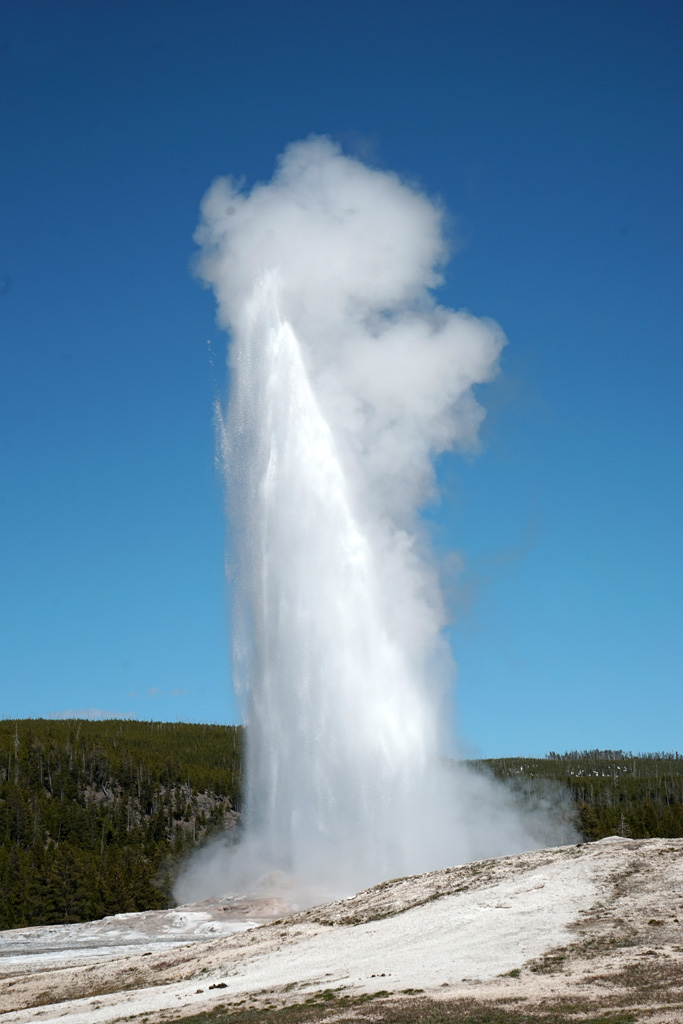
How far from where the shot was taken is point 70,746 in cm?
13238

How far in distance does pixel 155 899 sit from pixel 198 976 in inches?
1961

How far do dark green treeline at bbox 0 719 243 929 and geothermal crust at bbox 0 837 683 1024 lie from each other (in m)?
34.5

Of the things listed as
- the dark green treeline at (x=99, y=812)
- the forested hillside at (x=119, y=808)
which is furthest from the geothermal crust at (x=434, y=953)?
the dark green treeline at (x=99, y=812)

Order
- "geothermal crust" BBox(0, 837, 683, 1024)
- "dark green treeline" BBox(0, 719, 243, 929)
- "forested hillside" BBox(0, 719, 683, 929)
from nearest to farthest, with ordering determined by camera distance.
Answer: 1. "geothermal crust" BBox(0, 837, 683, 1024)
2. "dark green treeline" BBox(0, 719, 243, 929)
3. "forested hillside" BBox(0, 719, 683, 929)

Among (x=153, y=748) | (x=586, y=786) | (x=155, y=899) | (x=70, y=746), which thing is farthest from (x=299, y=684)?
(x=586, y=786)

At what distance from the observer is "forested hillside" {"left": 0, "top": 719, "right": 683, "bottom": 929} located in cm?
7500

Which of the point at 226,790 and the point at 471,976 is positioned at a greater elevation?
the point at 226,790

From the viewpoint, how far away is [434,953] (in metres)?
27.8

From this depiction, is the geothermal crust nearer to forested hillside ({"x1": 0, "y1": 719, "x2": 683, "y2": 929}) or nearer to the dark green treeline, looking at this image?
forested hillside ({"x1": 0, "y1": 719, "x2": 683, "y2": 929})

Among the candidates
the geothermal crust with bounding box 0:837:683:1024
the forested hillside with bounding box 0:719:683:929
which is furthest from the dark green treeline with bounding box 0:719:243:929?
the geothermal crust with bounding box 0:837:683:1024

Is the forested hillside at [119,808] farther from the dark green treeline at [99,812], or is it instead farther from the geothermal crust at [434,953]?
the geothermal crust at [434,953]

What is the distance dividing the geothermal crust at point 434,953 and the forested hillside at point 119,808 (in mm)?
28684

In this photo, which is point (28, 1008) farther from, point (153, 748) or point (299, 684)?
point (153, 748)

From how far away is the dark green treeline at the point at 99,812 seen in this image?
245 ft
